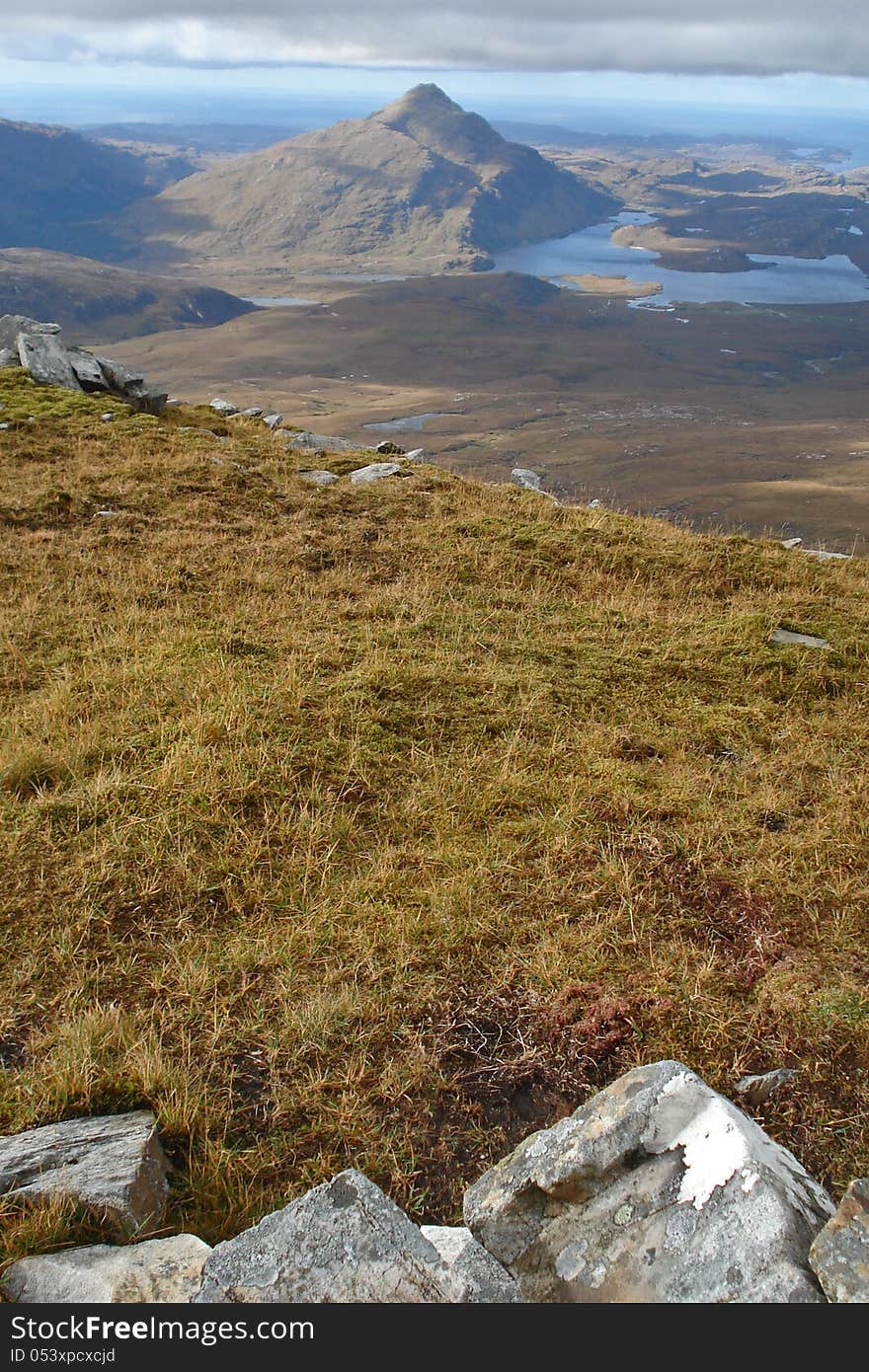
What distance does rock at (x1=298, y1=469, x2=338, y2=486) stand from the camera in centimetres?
2013

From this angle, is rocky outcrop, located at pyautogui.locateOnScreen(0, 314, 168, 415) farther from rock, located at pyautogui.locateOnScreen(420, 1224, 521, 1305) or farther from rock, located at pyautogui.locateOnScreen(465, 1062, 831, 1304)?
rock, located at pyautogui.locateOnScreen(420, 1224, 521, 1305)

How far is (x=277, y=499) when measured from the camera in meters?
18.3

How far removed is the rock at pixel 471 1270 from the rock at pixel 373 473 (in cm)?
1801

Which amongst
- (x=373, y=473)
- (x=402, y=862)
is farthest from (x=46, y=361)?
(x=402, y=862)

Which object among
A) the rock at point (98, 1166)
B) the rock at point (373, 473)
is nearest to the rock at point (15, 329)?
the rock at point (373, 473)

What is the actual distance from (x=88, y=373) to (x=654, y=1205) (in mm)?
28245

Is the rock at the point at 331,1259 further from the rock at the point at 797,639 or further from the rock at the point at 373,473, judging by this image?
the rock at the point at 373,473

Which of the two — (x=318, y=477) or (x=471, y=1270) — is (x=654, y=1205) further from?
(x=318, y=477)

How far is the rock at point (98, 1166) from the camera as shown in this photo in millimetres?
4469

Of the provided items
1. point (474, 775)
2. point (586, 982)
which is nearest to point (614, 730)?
point (474, 775)

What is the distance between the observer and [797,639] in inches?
511

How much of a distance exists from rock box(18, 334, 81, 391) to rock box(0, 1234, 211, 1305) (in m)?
25.6

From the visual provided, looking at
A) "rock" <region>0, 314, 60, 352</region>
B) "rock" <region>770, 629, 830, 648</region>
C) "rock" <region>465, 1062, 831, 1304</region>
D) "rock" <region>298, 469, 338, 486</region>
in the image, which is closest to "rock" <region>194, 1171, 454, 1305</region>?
"rock" <region>465, 1062, 831, 1304</region>
